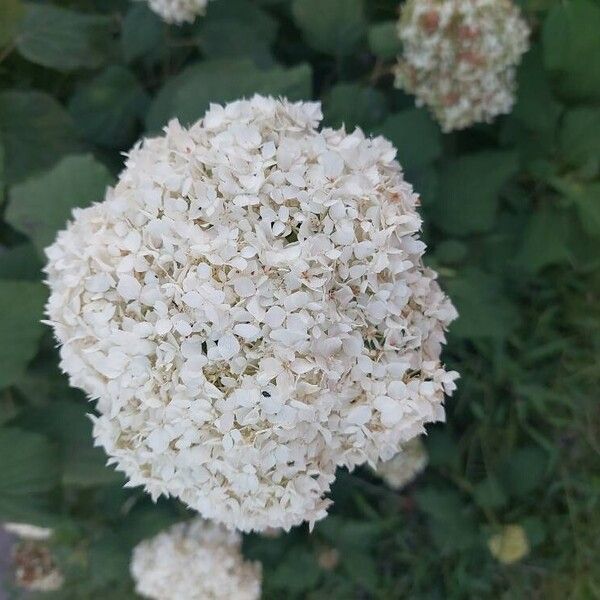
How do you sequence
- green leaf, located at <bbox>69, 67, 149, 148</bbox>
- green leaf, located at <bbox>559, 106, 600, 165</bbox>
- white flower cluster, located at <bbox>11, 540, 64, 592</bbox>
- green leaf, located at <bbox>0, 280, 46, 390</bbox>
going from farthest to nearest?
1. white flower cluster, located at <bbox>11, 540, 64, 592</bbox>
2. green leaf, located at <bbox>69, 67, 149, 148</bbox>
3. green leaf, located at <bbox>559, 106, 600, 165</bbox>
4. green leaf, located at <bbox>0, 280, 46, 390</bbox>

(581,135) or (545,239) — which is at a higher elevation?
(581,135)

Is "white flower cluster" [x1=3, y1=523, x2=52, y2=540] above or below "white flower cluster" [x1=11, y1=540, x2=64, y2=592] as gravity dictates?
above

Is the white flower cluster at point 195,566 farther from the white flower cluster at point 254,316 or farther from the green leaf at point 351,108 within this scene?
the green leaf at point 351,108

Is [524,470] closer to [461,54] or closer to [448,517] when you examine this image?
[448,517]

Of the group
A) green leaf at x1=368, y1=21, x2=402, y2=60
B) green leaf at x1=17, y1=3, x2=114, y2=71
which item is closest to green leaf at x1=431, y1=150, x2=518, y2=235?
green leaf at x1=368, y1=21, x2=402, y2=60

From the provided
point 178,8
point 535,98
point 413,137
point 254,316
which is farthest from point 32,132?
point 535,98

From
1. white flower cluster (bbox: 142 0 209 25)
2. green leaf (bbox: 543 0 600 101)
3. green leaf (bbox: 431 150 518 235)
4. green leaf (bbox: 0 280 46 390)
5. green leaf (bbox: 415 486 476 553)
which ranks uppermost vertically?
green leaf (bbox: 543 0 600 101)

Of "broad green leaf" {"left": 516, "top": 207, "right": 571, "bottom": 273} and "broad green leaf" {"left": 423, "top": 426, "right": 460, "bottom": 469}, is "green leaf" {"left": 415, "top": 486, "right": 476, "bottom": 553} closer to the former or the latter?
"broad green leaf" {"left": 423, "top": 426, "right": 460, "bottom": 469}
